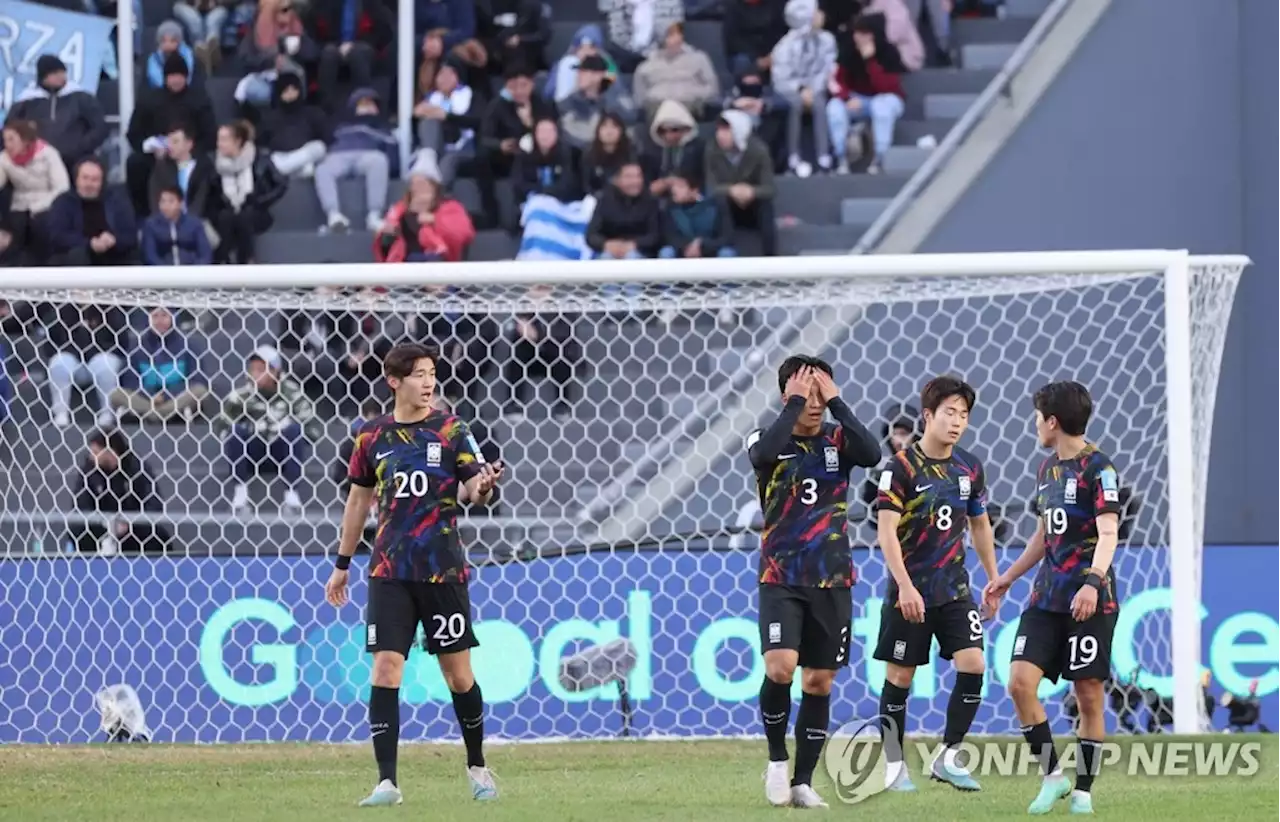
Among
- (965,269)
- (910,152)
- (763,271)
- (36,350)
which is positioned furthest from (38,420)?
(910,152)

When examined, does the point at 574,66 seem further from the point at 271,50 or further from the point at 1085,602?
the point at 1085,602

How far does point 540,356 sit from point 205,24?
6.54 meters

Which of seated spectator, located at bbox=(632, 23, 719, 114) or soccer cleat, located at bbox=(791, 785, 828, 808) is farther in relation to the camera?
seated spectator, located at bbox=(632, 23, 719, 114)

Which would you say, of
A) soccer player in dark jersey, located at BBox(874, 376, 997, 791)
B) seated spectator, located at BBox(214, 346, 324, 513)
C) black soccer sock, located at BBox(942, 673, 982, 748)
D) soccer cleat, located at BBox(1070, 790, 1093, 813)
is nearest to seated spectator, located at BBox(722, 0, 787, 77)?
seated spectator, located at BBox(214, 346, 324, 513)

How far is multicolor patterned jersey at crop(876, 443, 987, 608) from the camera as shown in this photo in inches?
344

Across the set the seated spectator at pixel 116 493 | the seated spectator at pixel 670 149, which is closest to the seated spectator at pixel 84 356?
the seated spectator at pixel 116 493

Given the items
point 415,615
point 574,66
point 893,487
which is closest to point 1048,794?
point 893,487

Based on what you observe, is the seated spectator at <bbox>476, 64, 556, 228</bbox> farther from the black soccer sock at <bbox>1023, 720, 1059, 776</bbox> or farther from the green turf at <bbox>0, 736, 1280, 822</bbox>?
the black soccer sock at <bbox>1023, 720, 1059, 776</bbox>

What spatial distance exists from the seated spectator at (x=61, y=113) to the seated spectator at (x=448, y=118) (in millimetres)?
2325

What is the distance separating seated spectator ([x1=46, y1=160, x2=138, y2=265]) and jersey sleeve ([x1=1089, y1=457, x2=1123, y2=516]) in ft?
29.3

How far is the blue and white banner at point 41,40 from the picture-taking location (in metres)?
17.3

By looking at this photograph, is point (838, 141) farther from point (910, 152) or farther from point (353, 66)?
point (353, 66)

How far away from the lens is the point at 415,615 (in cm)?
855

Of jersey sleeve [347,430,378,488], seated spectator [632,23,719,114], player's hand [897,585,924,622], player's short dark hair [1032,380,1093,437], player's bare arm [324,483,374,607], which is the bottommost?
player's hand [897,585,924,622]
